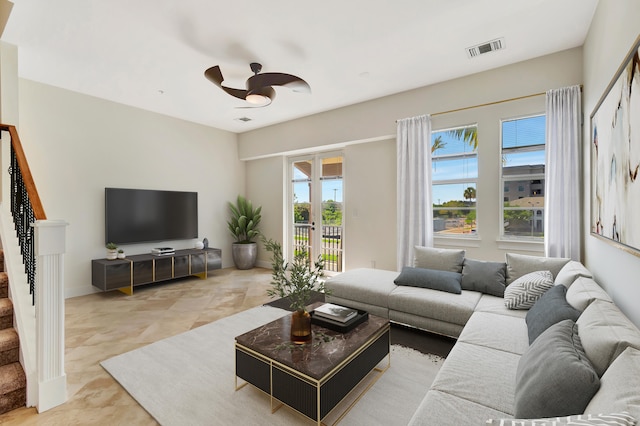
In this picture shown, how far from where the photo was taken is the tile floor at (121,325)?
192 cm

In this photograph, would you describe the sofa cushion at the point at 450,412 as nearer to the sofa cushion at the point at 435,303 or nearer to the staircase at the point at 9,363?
the sofa cushion at the point at 435,303

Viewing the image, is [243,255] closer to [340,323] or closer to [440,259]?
[440,259]

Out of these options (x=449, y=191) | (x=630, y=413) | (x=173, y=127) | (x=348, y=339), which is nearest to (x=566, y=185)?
(x=449, y=191)

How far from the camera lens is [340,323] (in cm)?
227

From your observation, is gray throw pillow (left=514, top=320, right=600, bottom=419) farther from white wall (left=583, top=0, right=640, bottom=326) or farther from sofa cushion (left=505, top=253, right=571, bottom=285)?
sofa cushion (left=505, top=253, right=571, bottom=285)

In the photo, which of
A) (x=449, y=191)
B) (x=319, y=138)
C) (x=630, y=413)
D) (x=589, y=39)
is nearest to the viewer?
(x=630, y=413)

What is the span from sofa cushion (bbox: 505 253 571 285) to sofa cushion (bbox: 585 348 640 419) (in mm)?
2038

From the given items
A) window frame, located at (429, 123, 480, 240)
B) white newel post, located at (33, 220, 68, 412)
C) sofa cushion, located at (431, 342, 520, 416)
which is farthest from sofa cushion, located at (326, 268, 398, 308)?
white newel post, located at (33, 220, 68, 412)

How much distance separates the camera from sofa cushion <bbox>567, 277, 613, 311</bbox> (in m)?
1.74

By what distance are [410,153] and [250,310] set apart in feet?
9.95

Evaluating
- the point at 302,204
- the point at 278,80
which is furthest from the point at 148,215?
the point at 278,80

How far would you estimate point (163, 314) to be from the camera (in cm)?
372

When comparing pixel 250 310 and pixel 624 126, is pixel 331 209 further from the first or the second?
pixel 624 126

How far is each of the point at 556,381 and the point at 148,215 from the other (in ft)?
18.4
